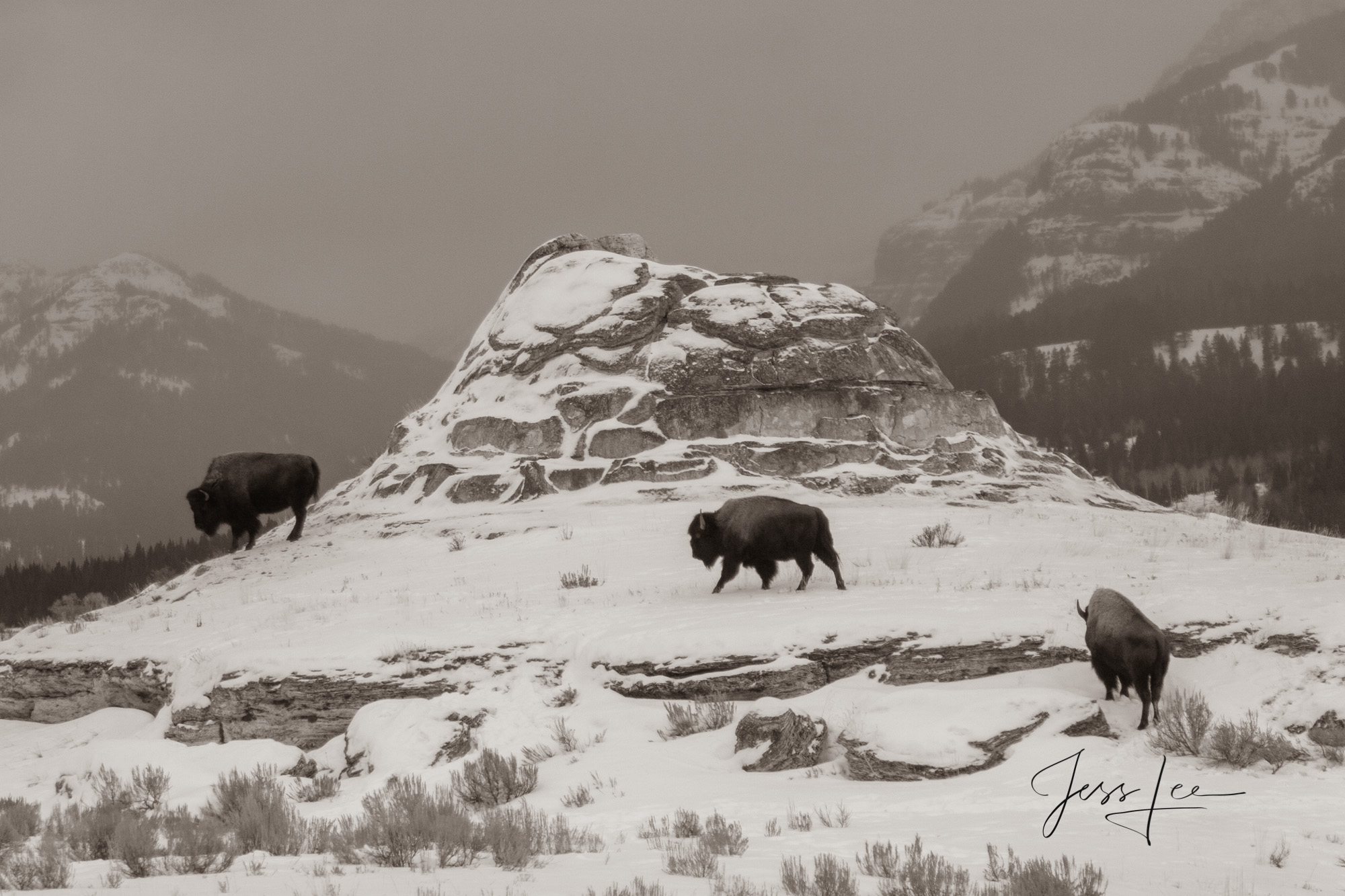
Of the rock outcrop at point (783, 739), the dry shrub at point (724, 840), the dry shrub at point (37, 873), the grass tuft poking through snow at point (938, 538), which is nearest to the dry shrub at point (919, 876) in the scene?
the dry shrub at point (724, 840)

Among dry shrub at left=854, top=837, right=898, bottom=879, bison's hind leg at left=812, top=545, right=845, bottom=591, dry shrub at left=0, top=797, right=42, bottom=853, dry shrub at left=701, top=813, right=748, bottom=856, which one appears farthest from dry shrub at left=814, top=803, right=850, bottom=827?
bison's hind leg at left=812, top=545, right=845, bottom=591

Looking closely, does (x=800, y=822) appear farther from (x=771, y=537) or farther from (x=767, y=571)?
(x=767, y=571)

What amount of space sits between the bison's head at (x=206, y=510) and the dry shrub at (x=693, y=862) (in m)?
18.8

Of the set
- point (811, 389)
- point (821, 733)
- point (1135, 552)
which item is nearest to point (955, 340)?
point (811, 389)

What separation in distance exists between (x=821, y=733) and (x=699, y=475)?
18.7 meters

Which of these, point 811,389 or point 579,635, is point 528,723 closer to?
Answer: point 579,635

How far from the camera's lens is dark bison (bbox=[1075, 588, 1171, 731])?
378 inches

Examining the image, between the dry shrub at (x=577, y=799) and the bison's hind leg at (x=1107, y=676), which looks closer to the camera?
the dry shrub at (x=577, y=799)

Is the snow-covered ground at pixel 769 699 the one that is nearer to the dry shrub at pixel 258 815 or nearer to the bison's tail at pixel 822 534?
the dry shrub at pixel 258 815

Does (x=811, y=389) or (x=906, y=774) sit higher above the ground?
(x=811, y=389)

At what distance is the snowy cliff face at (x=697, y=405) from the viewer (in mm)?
29266

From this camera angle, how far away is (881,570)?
16469mm

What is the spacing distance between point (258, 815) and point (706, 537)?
347 inches
